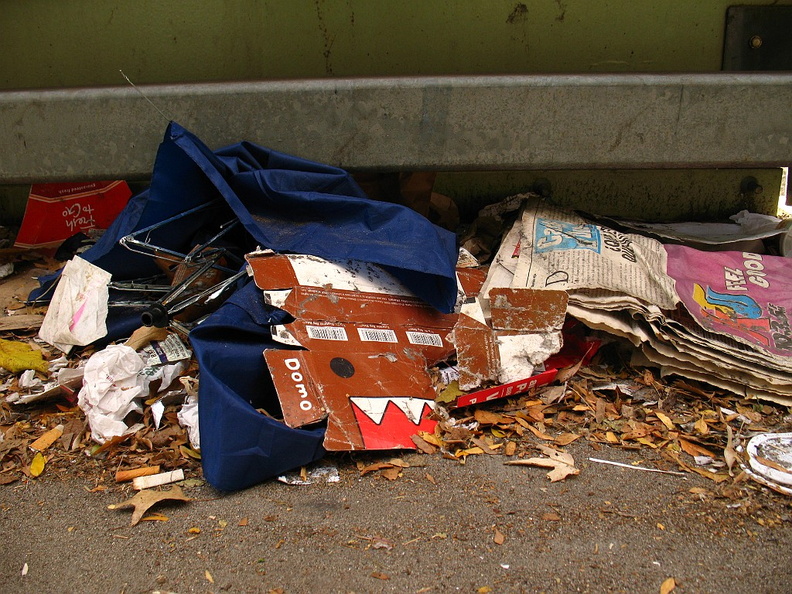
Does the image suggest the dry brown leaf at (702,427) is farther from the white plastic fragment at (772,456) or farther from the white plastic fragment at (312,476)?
the white plastic fragment at (312,476)

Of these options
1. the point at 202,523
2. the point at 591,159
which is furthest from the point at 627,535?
the point at 591,159

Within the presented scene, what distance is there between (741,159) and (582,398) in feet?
5.24

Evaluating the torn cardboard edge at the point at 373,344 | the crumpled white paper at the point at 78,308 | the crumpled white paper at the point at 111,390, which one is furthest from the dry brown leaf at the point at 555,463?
the crumpled white paper at the point at 78,308

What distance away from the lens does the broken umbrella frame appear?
2.83m

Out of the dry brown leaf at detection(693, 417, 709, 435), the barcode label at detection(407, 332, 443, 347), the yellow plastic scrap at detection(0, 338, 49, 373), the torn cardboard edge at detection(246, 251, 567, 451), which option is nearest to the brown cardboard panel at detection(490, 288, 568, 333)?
the torn cardboard edge at detection(246, 251, 567, 451)

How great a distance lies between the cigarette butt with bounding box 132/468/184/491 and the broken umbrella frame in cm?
65

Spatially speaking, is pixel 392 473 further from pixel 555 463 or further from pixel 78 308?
pixel 78 308

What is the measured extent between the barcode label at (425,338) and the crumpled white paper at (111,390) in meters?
0.98

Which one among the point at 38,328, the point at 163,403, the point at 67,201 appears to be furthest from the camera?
the point at 67,201

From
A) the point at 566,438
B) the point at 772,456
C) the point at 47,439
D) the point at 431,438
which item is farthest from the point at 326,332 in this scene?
the point at 772,456

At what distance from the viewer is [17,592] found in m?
1.82

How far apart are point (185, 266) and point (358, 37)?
1580 mm

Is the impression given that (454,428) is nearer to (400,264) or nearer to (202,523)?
(400,264)

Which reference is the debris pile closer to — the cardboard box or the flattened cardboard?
the flattened cardboard
